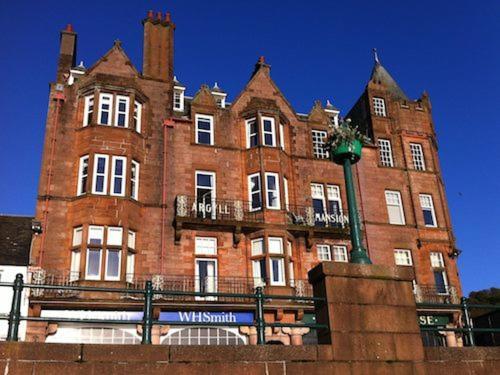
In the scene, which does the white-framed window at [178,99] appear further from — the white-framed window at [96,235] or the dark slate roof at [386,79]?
the dark slate roof at [386,79]

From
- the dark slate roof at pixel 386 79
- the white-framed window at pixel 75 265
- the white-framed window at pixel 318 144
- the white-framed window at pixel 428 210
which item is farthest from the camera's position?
the dark slate roof at pixel 386 79

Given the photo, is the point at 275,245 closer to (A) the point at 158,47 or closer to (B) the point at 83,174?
(B) the point at 83,174

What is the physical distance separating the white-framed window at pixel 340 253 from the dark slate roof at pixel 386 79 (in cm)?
1263

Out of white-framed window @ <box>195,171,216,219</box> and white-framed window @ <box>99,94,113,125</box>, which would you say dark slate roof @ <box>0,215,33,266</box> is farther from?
white-framed window @ <box>195,171,216,219</box>

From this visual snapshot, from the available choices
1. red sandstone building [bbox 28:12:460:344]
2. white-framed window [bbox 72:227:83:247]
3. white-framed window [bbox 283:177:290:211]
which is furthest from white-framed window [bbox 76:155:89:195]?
white-framed window [bbox 283:177:290:211]

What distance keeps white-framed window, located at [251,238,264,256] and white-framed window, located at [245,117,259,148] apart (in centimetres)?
558

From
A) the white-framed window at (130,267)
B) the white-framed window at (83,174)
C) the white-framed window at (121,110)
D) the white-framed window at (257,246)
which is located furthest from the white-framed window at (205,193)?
the white-framed window at (83,174)

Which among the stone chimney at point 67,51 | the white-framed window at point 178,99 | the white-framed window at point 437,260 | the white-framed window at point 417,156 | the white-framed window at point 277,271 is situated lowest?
the white-framed window at point 277,271

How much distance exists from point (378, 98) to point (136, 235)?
18.3 m

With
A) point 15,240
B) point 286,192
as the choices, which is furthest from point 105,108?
point 286,192

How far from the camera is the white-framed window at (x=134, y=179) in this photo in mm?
26359

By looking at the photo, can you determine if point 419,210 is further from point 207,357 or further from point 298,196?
point 207,357

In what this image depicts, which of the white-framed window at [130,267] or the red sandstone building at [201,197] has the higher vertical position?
the red sandstone building at [201,197]

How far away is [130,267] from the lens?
25.0 metres
